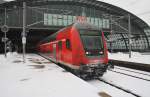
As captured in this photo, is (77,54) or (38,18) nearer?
(77,54)

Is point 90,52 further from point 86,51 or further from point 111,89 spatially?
point 111,89

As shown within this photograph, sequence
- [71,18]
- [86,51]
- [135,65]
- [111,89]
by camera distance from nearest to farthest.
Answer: [111,89] < [86,51] < [135,65] < [71,18]

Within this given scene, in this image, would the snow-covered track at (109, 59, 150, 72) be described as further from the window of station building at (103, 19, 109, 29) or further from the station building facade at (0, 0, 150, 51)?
the window of station building at (103, 19, 109, 29)

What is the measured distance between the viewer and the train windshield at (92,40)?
12.1 m

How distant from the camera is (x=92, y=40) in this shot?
12422mm

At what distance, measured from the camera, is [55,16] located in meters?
48.4

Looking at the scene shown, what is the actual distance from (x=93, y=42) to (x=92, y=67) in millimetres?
1643

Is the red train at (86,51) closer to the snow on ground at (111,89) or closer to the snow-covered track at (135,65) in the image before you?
the snow on ground at (111,89)

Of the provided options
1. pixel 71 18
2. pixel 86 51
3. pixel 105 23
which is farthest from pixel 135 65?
pixel 105 23

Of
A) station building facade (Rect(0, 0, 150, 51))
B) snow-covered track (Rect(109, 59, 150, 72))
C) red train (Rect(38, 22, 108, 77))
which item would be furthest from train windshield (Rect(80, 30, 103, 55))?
station building facade (Rect(0, 0, 150, 51))

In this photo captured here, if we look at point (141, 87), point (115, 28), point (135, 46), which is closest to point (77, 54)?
point (141, 87)

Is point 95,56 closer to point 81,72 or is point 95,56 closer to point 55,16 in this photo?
point 81,72

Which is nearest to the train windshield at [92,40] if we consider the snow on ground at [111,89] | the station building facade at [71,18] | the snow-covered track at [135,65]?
the snow on ground at [111,89]

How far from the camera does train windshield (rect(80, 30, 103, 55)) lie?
478 inches
